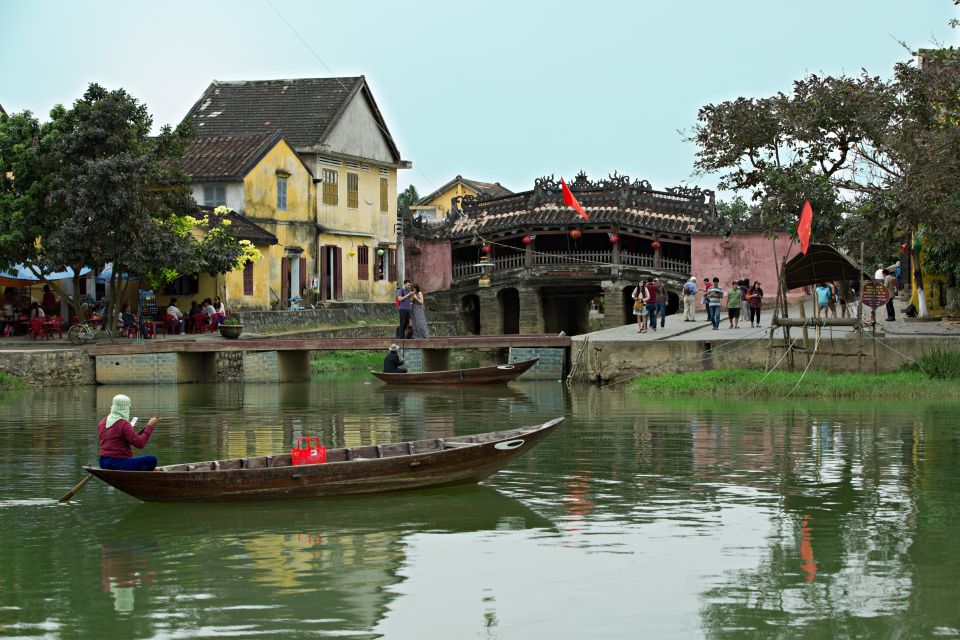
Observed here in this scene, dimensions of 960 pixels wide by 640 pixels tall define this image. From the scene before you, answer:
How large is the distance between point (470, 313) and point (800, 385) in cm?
2916

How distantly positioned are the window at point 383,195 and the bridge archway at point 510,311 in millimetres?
6115

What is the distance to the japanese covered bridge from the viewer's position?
4834 centimetres

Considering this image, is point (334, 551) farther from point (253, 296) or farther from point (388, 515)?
point (253, 296)

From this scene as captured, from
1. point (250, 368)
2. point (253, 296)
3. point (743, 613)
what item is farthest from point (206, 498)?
point (253, 296)

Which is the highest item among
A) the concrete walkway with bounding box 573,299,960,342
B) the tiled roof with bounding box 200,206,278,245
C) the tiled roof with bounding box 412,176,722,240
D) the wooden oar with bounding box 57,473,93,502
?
the tiled roof with bounding box 412,176,722,240

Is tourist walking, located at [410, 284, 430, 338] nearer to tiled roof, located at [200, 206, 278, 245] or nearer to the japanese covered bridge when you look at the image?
tiled roof, located at [200, 206, 278, 245]

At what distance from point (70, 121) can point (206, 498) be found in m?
22.9

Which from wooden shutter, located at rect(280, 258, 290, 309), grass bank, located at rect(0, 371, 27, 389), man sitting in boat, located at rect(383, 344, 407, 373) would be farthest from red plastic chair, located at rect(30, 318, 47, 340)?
man sitting in boat, located at rect(383, 344, 407, 373)

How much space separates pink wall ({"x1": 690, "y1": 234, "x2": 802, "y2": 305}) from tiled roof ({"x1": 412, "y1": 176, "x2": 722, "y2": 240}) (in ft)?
2.06

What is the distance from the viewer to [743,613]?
9203 millimetres

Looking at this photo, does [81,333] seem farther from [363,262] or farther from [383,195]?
[383,195]

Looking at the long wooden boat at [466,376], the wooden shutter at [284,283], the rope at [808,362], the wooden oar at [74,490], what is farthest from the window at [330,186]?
the wooden oar at [74,490]

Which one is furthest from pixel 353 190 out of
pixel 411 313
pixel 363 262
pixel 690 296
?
pixel 690 296

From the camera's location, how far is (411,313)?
33.8 meters
